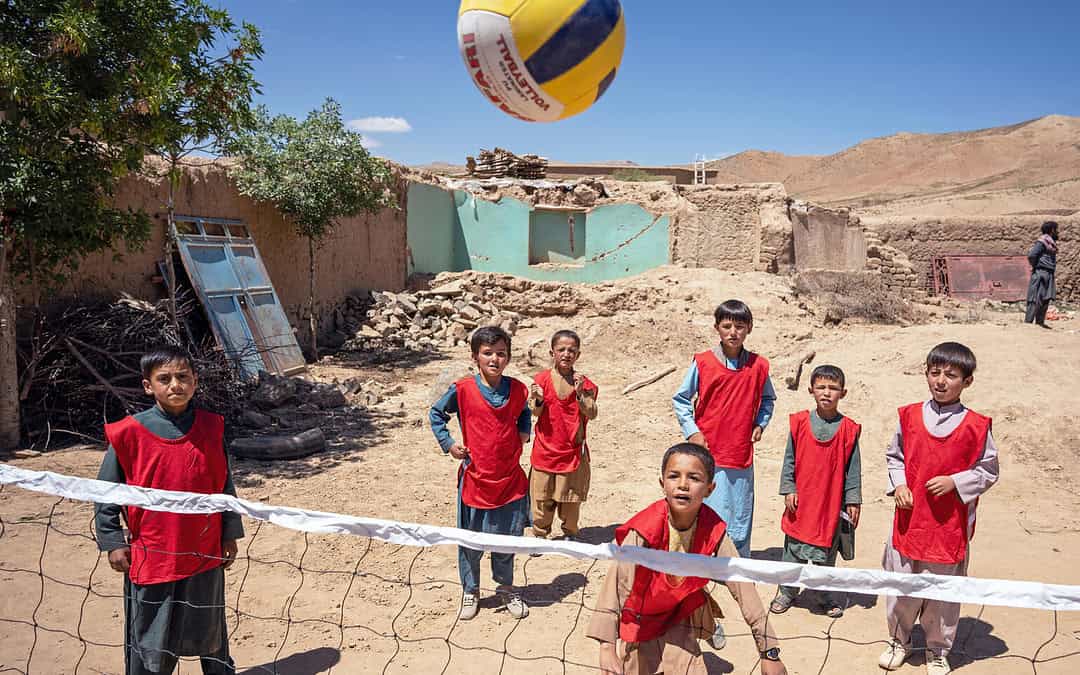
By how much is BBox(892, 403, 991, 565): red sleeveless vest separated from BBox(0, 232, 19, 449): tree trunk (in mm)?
5961

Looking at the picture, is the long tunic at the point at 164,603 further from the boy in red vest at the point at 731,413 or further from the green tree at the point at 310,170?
the green tree at the point at 310,170

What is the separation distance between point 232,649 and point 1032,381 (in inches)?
276

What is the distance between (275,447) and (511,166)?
14005 mm

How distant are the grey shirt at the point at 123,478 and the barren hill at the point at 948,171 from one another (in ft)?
82.9

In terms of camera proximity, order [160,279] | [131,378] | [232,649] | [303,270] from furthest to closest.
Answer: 1. [303,270]
2. [160,279]
3. [131,378]
4. [232,649]

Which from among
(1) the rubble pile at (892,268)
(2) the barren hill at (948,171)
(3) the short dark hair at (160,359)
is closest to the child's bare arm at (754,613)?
(3) the short dark hair at (160,359)

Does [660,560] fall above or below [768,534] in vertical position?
above

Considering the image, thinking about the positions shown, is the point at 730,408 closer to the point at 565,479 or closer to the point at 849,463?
the point at 849,463

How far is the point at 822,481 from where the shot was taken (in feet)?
11.5

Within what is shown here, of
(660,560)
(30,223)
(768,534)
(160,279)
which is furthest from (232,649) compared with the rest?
(160,279)

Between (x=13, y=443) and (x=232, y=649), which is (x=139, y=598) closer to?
(x=232, y=649)

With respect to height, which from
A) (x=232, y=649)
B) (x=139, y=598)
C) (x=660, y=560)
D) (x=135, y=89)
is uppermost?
(x=135, y=89)

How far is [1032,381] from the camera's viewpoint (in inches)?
269

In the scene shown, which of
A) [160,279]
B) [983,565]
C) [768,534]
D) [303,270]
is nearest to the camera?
[983,565]
